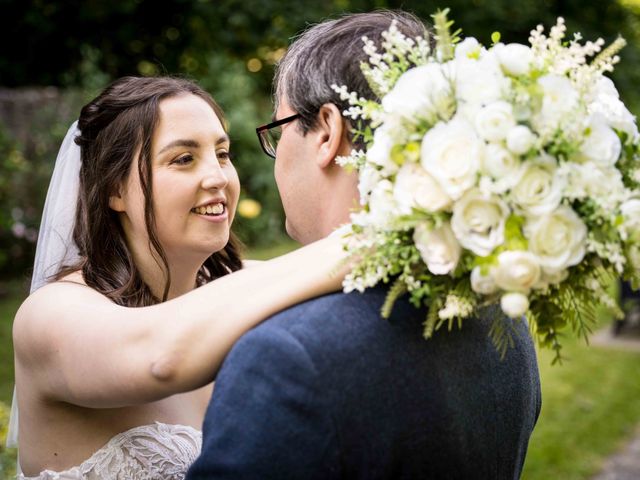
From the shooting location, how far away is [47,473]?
2451mm

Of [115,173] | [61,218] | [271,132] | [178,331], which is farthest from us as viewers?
[61,218]

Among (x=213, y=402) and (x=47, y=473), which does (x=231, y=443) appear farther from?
(x=47, y=473)

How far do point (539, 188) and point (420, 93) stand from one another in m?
0.30

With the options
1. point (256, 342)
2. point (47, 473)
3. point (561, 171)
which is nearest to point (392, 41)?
point (561, 171)

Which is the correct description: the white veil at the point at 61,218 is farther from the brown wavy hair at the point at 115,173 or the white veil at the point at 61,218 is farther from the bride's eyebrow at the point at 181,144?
the bride's eyebrow at the point at 181,144

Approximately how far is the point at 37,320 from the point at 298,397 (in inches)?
38.9

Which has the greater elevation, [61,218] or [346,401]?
[346,401]

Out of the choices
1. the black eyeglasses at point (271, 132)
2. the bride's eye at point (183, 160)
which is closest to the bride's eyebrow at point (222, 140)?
the bride's eye at point (183, 160)

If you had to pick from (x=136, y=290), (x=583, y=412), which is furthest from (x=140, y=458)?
(x=583, y=412)

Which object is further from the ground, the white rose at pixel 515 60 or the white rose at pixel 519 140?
the white rose at pixel 515 60

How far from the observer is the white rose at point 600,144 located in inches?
59.8

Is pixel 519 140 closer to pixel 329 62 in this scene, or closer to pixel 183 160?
pixel 329 62

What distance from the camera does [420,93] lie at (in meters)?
1.56

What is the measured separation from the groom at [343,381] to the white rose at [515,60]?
1.29ft
